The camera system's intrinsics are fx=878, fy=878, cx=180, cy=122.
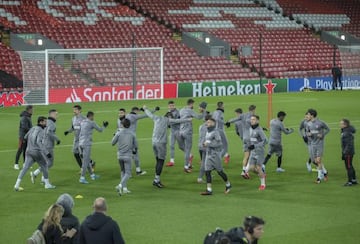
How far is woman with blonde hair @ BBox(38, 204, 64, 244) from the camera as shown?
12.4 m

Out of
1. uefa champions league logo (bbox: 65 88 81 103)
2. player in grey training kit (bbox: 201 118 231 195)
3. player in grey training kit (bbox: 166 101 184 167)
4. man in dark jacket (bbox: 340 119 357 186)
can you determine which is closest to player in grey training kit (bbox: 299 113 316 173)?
man in dark jacket (bbox: 340 119 357 186)

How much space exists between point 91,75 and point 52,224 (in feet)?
120

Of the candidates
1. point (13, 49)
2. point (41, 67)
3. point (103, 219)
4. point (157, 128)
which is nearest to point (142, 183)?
point (157, 128)

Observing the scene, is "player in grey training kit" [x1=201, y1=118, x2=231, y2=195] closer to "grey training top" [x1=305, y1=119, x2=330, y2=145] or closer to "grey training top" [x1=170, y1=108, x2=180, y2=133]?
"grey training top" [x1=305, y1=119, x2=330, y2=145]

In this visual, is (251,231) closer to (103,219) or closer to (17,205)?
(103,219)

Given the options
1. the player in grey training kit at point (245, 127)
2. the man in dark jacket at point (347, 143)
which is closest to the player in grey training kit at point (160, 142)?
the player in grey training kit at point (245, 127)

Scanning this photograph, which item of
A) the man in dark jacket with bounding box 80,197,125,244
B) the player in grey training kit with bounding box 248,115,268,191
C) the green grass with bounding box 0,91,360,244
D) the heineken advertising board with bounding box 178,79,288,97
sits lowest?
the green grass with bounding box 0,91,360,244

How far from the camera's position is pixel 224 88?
55156 mm

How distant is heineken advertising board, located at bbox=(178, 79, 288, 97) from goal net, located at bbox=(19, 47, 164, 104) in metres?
2.57

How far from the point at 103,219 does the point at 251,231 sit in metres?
2.38

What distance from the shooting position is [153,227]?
747 inches

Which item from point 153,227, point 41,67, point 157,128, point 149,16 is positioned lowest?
point 153,227

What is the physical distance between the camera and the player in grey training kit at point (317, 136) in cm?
2473

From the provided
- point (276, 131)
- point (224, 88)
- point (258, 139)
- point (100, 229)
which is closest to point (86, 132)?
point (258, 139)
